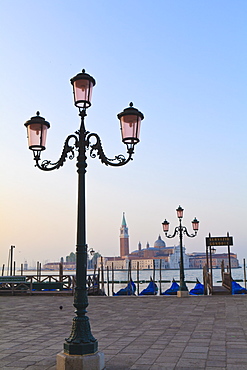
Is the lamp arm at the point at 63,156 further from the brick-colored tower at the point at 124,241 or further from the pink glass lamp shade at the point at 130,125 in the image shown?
the brick-colored tower at the point at 124,241

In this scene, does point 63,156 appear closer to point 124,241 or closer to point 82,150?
point 82,150

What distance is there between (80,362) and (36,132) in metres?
3.54

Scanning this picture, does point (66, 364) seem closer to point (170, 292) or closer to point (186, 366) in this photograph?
point (186, 366)

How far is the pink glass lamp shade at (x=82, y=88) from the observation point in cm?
582

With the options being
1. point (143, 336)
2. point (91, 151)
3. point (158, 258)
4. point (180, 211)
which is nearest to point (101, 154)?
point (91, 151)

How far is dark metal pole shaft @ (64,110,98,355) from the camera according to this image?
17.2ft

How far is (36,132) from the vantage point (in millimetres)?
6207

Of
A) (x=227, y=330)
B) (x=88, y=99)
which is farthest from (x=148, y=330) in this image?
(x=88, y=99)

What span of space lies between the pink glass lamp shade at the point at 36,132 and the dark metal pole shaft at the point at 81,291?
0.66 metres

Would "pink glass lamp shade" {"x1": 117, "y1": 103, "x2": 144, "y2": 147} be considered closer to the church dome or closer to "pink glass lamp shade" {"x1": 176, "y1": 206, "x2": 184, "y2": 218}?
"pink glass lamp shade" {"x1": 176, "y1": 206, "x2": 184, "y2": 218}

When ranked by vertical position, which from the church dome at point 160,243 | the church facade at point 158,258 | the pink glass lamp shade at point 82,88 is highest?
the church dome at point 160,243

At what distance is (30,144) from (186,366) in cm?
418

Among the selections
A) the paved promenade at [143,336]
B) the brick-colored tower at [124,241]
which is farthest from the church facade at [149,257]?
the paved promenade at [143,336]

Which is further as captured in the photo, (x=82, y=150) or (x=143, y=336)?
(x=143, y=336)
